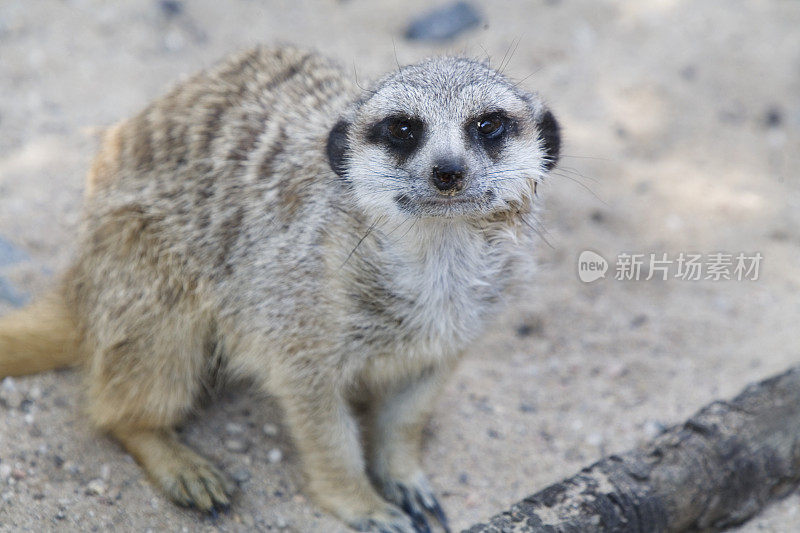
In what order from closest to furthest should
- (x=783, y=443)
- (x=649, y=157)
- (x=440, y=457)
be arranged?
1. (x=783, y=443)
2. (x=440, y=457)
3. (x=649, y=157)

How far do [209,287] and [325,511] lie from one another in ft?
2.64

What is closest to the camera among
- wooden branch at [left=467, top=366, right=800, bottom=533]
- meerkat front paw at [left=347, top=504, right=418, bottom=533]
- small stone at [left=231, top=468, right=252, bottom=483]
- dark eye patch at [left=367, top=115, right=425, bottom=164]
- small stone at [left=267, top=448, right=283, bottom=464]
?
dark eye patch at [left=367, top=115, right=425, bottom=164]

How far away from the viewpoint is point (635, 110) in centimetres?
461

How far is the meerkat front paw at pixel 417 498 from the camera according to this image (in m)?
2.83

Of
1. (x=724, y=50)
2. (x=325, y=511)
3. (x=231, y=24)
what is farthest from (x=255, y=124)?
(x=724, y=50)

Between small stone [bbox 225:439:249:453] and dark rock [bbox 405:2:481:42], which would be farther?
dark rock [bbox 405:2:481:42]

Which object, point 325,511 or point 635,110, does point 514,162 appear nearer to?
point 325,511

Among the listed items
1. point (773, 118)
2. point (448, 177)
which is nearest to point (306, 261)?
point (448, 177)

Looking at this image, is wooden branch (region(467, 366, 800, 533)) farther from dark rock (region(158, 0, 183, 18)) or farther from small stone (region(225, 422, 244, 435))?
dark rock (region(158, 0, 183, 18))

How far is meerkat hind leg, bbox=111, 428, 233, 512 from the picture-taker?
8.72ft

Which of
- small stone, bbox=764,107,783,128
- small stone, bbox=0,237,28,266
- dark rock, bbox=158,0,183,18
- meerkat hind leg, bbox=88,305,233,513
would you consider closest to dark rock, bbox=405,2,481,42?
dark rock, bbox=158,0,183,18

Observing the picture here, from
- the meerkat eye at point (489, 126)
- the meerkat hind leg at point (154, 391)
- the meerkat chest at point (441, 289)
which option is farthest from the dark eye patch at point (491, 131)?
the meerkat hind leg at point (154, 391)

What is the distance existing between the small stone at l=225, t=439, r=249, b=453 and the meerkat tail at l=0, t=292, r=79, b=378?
609 mm

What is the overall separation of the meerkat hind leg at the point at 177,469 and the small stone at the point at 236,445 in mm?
134
